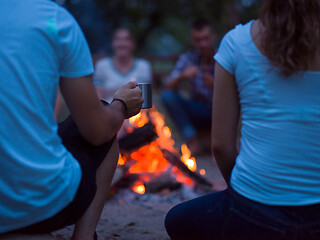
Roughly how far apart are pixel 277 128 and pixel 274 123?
0.02m

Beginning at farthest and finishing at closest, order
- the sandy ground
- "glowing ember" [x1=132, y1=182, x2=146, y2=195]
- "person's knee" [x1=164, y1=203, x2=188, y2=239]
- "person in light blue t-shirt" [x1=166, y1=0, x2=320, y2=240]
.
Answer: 1. "glowing ember" [x1=132, y1=182, x2=146, y2=195]
2. the sandy ground
3. "person's knee" [x1=164, y1=203, x2=188, y2=239]
4. "person in light blue t-shirt" [x1=166, y1=0, x2=320, y2=240]

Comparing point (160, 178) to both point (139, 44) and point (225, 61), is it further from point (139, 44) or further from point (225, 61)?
point (139, 44)

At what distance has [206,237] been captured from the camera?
6.17 ft

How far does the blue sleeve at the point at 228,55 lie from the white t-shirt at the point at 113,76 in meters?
3.88

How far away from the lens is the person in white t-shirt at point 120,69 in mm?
5645

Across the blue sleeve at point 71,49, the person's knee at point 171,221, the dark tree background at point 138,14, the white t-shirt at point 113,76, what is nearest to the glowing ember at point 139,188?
the white t-shirt at point 113,76

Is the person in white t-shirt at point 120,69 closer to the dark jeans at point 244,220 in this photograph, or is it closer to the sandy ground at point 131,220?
the sandy ground at point 131,220

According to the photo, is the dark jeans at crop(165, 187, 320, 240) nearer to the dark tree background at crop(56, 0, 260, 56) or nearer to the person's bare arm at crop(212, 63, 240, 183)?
the person's bare arm at crop(212, 63, 240, 183)

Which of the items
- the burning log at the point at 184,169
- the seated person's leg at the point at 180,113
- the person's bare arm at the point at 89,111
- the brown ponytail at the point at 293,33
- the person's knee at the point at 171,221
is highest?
the brown ponytail at the point at 293,33

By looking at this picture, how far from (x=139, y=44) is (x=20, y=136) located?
19.6 meters

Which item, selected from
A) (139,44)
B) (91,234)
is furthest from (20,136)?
(139,44)

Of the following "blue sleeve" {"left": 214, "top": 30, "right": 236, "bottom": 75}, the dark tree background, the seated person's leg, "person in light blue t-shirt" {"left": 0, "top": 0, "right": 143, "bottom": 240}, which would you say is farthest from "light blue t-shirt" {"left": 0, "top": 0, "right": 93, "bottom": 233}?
the dark tree background

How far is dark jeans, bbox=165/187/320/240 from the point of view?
1.69m

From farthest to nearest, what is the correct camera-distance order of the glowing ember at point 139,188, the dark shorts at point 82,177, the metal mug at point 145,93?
the glowing ember at point 139,188 → the metal mug at point 145,93 → the dark shorts at point 82,177
